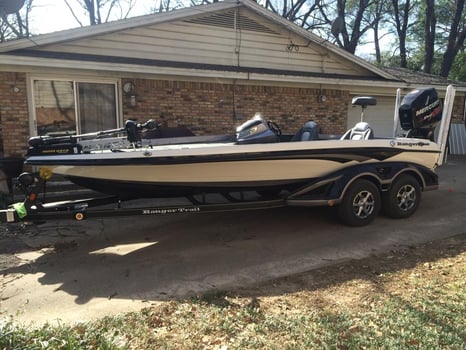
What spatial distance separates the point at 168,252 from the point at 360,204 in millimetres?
2914

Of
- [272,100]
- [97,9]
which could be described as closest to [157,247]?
[272,100]

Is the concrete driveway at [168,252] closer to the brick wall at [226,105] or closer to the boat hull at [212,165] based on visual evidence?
the boat hull at [212,165]

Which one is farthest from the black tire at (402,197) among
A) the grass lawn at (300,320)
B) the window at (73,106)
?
the window at (73,106)

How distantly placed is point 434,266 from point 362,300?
1.34 meters

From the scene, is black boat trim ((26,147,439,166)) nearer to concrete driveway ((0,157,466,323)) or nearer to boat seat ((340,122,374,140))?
boat seat ((340,122,374,140))

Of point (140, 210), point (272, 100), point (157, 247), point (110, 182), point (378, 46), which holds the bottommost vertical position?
point (157, 247)

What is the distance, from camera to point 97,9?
86.8 ft

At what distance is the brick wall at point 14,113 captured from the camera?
734 cm

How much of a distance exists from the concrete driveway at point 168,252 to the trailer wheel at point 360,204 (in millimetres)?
159

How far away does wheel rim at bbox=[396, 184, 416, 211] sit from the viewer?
20.1 ft

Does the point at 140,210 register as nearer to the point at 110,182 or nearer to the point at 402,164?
the point at 110,182

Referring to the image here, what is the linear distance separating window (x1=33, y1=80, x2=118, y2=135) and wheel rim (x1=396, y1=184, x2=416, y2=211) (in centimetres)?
609

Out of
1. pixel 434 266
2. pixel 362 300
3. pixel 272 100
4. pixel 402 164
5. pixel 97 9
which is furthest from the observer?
pixel 97 9

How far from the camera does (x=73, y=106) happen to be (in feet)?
26.7
